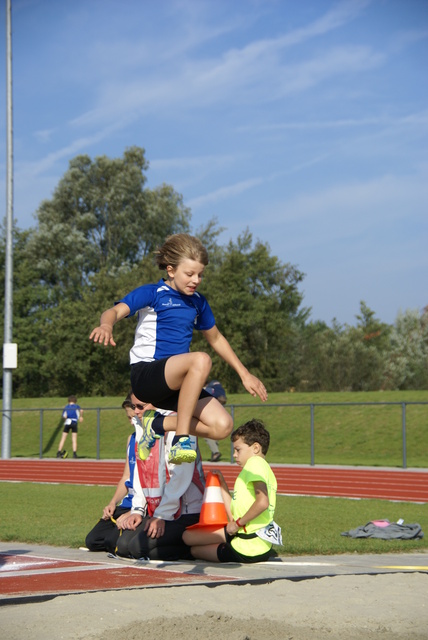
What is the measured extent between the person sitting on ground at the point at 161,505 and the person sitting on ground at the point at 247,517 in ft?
0.49

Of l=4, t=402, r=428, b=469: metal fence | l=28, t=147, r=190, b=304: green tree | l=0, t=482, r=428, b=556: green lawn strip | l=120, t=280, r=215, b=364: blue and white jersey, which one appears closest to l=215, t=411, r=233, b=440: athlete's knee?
l=120, t=280, r=215, b=364: blue and white jersey

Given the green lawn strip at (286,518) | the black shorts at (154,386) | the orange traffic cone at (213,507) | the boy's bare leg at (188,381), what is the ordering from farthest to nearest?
the green lawn strip at (286,518)
the orange traffic cone at (213,507)
the black shorts at (154,386)
the boy's bare leg at (188,381)

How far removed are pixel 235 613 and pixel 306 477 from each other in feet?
47.0

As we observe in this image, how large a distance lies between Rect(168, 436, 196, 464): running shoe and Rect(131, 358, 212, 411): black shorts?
1.57ft

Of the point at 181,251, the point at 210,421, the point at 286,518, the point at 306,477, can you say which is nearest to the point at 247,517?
the point at 210,421

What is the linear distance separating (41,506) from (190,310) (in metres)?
7.36

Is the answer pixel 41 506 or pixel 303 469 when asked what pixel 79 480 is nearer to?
pixel 303 469

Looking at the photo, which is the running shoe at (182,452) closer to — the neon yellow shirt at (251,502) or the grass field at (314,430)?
the neon yellow shirt at (251,502)

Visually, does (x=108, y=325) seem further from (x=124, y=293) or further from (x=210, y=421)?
(x=124, y=293)

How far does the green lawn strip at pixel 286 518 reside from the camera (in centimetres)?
820

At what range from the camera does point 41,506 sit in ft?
41.5

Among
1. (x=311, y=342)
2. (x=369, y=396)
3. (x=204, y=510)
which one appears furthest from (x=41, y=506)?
(x=311, y=342)

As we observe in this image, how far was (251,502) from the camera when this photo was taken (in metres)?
6.89

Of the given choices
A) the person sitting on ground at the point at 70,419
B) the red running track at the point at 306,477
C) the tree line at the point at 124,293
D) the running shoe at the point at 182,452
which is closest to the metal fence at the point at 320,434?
the person sitting on ground at the point at 70,419
